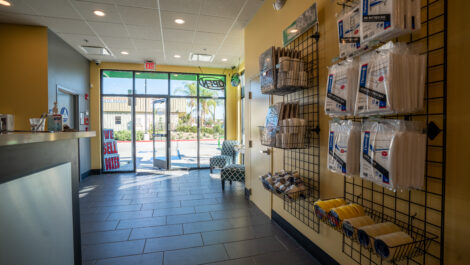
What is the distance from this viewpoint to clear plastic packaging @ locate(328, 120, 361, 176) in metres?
1.37

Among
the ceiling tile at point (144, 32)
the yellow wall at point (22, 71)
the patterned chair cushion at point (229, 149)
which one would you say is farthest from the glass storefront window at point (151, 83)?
the yellow wall at point (22, 71)

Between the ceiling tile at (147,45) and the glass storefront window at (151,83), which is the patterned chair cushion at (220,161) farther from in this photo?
the ceiling tile at (147,45)

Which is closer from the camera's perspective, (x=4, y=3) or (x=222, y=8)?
(x=4, y=3)

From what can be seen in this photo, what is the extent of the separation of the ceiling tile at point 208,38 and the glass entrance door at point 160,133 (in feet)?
8.30

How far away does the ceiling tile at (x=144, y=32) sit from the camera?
4.17 metres

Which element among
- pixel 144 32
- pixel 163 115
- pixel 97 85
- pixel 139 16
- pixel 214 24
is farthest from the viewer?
pixel 163 115

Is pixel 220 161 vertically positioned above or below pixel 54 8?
below

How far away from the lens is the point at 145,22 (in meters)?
3.97

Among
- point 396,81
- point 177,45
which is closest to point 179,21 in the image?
point 177,45

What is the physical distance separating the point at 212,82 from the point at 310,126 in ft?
17.1

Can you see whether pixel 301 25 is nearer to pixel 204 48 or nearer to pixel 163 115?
pixel 204 48

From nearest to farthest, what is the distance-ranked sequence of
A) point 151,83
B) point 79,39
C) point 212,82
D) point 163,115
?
point 79,39 → point 151,83 → point 163,115 → point 212,82

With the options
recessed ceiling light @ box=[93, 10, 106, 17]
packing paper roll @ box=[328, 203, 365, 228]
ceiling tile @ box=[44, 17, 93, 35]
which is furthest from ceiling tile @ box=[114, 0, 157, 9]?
packing paper roll @ box=[328, 203, 365, 228]

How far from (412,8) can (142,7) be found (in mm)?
3493
